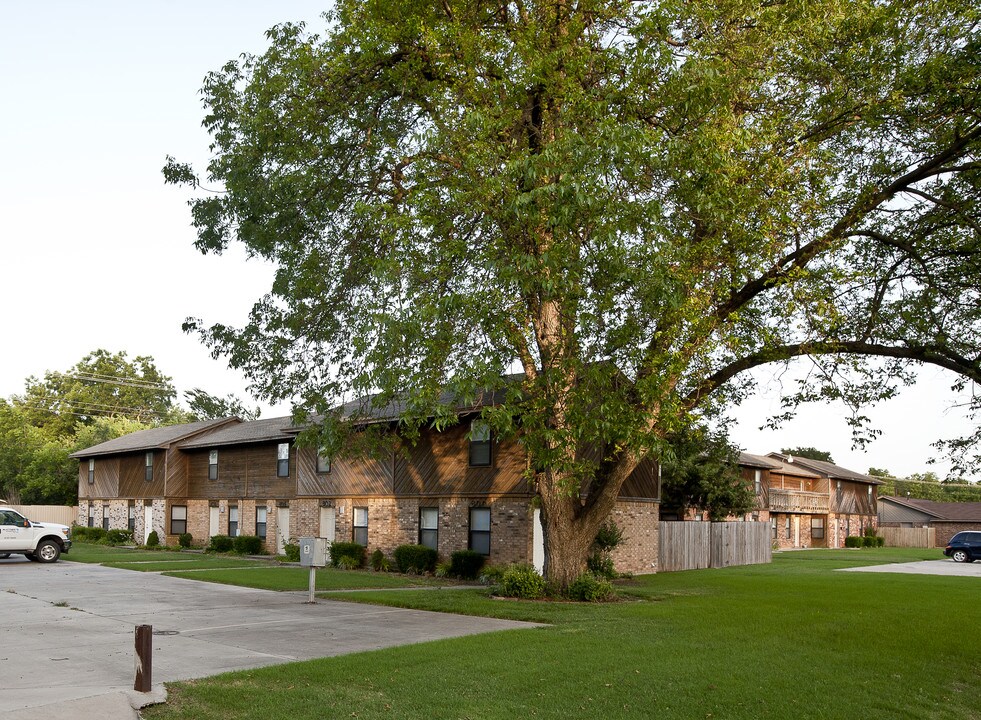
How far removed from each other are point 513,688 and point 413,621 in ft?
21.2

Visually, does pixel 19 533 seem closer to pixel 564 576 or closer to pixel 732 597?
pixel 564 576

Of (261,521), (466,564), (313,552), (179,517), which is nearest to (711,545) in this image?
(466,564)

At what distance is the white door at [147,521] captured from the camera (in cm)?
4588

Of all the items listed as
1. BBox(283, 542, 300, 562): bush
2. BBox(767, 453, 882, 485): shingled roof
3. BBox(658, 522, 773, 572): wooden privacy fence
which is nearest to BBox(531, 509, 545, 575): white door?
BBox(658, 522, 773, 572): wooden privacy fence

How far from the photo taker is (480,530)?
95.2 feet

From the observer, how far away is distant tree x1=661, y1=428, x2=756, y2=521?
37.4 metres

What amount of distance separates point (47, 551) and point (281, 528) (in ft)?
29.7

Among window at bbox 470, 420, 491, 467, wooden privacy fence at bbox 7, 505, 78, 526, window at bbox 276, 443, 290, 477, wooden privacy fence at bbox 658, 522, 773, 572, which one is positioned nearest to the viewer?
window at bbox 470, 420, 491, 467

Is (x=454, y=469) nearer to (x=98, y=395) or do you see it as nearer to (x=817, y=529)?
(x=817, y=529)

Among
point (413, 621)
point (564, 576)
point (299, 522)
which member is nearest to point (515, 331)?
point (413, 621)

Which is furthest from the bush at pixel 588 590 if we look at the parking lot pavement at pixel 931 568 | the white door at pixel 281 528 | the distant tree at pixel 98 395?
the distant tree at pixel 98 395

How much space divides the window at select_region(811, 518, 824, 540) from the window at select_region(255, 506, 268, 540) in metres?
37.5

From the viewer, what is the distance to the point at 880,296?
18.5m

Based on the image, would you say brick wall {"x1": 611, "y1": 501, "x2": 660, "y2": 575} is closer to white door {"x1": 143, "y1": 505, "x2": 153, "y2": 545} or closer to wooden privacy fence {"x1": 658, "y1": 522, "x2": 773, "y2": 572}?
wooden privacy fence {"x1": 658, "y1": 522, "x2": 773, "y2": 572}
